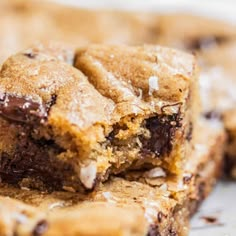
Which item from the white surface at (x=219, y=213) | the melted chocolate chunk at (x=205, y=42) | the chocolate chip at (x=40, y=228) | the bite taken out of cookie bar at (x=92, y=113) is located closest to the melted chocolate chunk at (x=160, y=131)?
the bite taken out of cookie bar at (x=92, y=113)

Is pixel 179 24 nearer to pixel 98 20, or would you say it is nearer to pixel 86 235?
pixel 98 20

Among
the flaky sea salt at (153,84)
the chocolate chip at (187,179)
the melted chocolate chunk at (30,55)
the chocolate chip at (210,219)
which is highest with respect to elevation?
the melted chocolate chunk at (30,55)

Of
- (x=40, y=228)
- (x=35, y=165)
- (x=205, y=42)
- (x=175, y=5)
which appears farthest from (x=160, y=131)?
(x=175, y=5)

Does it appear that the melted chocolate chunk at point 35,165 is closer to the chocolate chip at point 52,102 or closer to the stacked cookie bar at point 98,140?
the stacked cookie bar at point 98,140

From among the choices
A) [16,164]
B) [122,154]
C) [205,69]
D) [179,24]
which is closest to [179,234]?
[122,154]

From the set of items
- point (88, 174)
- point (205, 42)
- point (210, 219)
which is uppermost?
point (205, 42)

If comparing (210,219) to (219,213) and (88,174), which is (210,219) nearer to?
(219,213)

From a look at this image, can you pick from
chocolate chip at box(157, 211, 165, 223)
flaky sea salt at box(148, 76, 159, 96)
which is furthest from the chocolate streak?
flaky sea salt at box(148, 76, 159, 96)
